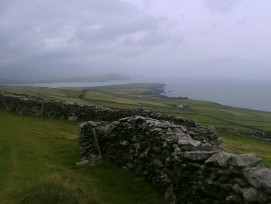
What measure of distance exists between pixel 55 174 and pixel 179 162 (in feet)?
15.9

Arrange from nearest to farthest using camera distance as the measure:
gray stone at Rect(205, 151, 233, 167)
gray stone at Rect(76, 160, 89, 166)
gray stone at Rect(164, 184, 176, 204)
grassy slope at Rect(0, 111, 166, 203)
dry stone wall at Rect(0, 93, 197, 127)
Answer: gray stone at Rect(205, 151, 233, 167) < grassy slope at Rect(0, 111, 166, 203) < gray stone at Rect(164, 184, 176, 204) < gray stone at Rect(76, 160, 89, 166) < dry stone wall at Rect(0, 93, 197, 127)

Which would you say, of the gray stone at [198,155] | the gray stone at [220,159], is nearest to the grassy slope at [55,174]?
the gray stone at [198,155]

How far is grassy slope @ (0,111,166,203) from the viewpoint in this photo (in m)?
12.3

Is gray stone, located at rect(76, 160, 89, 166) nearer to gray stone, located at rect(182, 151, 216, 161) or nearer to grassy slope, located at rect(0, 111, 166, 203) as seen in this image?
grassy slope, located at rect(0, 111, 166, 203)

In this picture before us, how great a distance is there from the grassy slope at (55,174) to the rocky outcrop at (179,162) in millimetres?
707

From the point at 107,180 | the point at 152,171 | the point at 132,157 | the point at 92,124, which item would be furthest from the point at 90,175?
Answer: the point at 92,124

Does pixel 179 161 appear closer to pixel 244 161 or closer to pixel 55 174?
pixel 244 161

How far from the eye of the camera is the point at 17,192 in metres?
13.1

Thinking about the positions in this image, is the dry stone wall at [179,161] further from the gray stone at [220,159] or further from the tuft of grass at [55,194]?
the tuft of grass at [55,194]

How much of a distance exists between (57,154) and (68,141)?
3.61 meters

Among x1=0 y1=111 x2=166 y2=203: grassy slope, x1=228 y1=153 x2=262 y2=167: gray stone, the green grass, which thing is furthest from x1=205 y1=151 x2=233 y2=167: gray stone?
the green grass

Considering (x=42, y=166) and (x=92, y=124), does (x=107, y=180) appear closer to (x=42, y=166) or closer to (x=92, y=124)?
(x=42, y=166)

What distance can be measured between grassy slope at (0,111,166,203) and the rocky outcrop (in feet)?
2.32

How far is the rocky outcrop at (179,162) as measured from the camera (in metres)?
9.38
